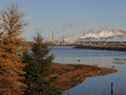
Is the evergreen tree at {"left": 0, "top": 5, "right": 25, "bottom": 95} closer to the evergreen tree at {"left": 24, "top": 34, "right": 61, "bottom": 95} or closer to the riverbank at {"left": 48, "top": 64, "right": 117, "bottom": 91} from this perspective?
the evergreen tree at {"left": 24, "top": 34, "right": 61, "bottom": 95}

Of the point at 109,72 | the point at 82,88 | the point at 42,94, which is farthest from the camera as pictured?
the point at 109,72

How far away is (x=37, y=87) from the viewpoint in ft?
136

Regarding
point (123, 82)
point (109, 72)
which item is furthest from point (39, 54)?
point (109, 72)

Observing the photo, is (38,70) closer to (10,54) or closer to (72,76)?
(10,54)

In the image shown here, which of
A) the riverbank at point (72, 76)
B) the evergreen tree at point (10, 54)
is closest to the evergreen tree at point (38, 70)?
the evergreen tree at point (10, 54)

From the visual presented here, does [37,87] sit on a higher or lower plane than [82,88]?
higher

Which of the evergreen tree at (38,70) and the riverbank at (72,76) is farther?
the riverbank at (72,76)

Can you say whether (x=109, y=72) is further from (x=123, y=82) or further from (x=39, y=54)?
(x=39, y=54)

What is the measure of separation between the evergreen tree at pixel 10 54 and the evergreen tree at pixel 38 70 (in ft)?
7.82

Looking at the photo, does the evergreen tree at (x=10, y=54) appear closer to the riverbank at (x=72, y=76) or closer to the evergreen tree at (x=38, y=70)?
the evergreen tree at (x=38, y=70)

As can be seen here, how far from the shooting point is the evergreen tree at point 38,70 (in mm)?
41281

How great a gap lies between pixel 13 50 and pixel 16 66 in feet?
5.14

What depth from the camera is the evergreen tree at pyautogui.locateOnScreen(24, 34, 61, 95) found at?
135 feet

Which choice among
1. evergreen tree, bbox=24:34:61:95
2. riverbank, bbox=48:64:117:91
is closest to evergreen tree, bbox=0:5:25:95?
evergreen tree, bbox=24:34:61:95
